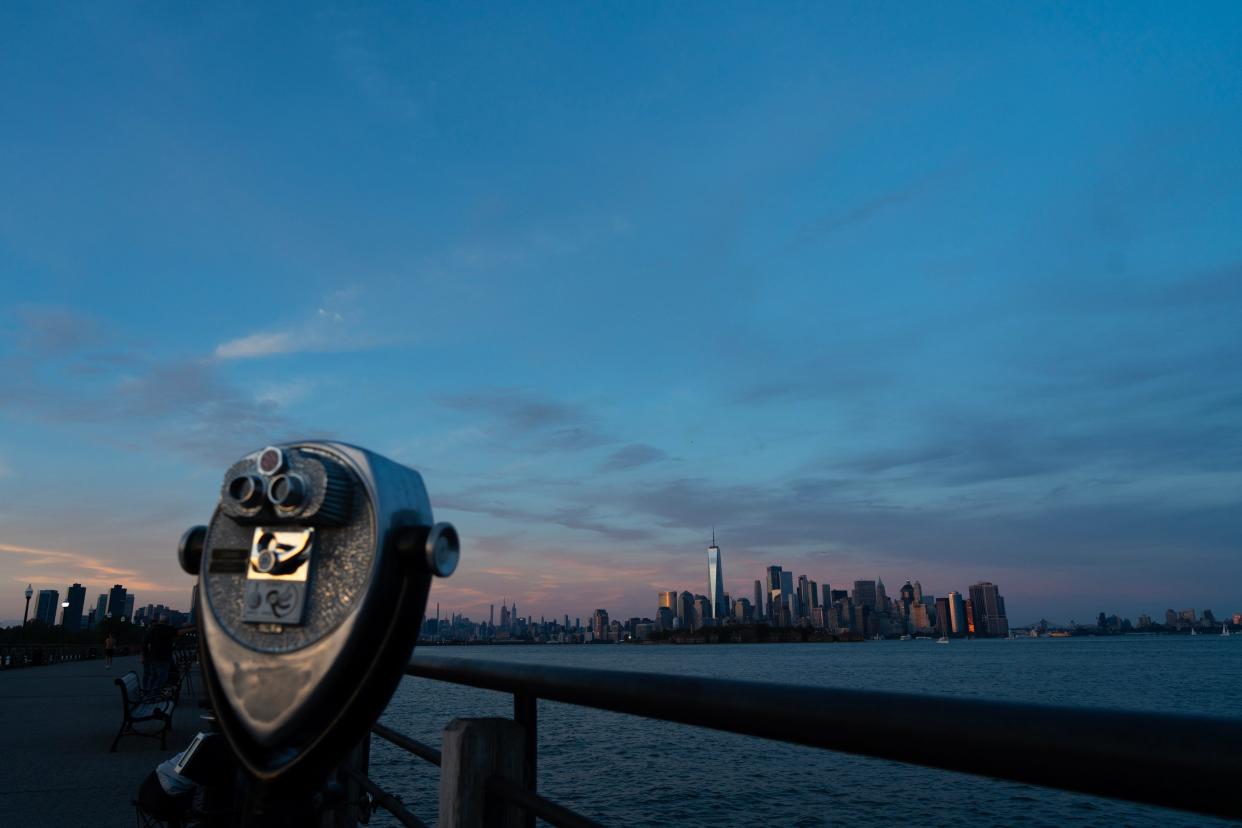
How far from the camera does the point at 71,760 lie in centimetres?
690

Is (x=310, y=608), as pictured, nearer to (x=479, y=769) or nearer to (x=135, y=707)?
(x=479, y=769)

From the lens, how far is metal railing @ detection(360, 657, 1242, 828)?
0.67 metres

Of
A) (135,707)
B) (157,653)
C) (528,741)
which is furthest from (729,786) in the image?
(528,741)

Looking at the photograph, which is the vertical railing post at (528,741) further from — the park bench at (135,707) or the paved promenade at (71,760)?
the park bench at (135,707)

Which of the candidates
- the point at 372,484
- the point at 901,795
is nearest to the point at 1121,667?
the point at 901,795

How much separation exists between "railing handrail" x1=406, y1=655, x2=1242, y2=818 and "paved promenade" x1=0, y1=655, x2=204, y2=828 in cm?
514

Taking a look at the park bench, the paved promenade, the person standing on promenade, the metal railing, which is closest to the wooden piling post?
the metal railing

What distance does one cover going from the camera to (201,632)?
124 centimetres

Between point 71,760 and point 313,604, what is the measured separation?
7.70 meters

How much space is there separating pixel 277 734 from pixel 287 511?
1.07 ft

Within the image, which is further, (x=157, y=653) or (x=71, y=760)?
(x=157, y=653)

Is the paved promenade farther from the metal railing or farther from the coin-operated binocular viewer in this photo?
the metal railing

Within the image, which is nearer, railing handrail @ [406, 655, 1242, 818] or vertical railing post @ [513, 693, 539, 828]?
railing handrail @ [406, 655, 1242, 818]

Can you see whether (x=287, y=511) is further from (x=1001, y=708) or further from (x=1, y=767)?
(x=1, y=767)
